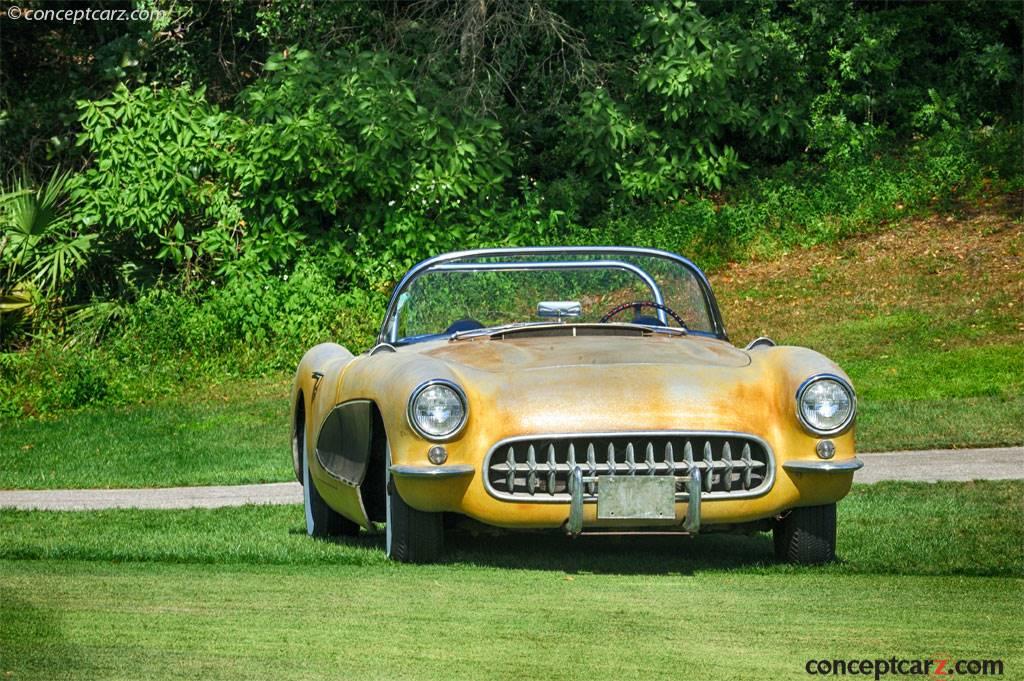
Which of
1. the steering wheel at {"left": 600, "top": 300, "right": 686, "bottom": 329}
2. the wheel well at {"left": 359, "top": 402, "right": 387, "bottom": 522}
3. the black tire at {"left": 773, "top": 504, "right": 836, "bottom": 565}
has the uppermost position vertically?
the steering wheel at {"left": 600, "top": 300, "right": 686, "bottom": 329}

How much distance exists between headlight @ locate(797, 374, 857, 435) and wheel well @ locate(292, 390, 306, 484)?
3.09m

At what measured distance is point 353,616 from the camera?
17.3 feet

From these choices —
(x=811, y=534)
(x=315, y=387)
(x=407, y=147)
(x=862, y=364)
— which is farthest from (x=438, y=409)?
(x=407, y=147)

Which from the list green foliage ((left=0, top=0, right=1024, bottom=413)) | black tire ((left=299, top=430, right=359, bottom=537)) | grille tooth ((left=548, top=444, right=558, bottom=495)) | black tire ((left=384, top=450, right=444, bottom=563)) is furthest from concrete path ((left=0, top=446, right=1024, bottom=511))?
green foliage ((left=0, top=0, right=1024, bottom=413))

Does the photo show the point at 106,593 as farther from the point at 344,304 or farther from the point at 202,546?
the point at 344,304

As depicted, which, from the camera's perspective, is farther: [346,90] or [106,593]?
[346,90]

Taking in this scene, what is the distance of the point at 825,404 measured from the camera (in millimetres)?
6703

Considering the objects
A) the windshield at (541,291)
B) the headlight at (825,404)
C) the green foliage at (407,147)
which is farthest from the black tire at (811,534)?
the green foliage at (407,147)

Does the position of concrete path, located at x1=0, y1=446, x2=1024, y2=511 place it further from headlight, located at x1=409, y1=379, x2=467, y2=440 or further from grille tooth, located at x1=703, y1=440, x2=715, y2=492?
grille tooth, located at x1=703, y1=440, x2=715, y2=492

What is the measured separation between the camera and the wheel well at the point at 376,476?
712cm

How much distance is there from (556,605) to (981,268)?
16.3m

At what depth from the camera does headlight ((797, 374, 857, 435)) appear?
6.67 m

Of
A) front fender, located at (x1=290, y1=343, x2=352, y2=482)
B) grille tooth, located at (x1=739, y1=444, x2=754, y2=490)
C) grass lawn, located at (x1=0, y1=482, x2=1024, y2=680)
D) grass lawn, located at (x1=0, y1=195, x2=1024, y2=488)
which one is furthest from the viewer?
grass lawn, located at (x1=0, y1=195, x2=1024, y2=488)

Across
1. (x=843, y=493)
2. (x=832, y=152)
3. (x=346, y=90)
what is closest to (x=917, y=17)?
(x=832, y=152)
